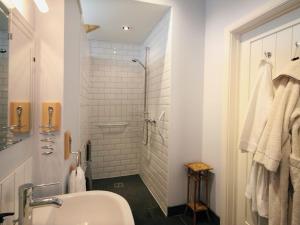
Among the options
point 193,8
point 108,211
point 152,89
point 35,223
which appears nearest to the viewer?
point 35,223

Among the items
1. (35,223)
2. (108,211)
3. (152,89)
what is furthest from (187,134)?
(35,223)

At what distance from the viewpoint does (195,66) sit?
210 centimetres

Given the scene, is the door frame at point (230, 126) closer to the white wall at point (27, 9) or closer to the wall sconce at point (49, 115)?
the wall sconce at point (49, 115)

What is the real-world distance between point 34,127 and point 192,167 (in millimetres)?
1527

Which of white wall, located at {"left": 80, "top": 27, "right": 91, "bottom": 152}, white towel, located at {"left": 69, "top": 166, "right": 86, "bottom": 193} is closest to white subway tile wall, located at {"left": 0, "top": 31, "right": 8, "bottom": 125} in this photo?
white towel, located at {"left": 69, "top": 166, "right": 86, "bottom": 193}

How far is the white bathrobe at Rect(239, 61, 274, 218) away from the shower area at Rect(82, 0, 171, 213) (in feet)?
4.28

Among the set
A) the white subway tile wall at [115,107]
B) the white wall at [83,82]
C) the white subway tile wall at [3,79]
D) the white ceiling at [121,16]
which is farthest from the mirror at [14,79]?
the white subway tile wall at [115,107]

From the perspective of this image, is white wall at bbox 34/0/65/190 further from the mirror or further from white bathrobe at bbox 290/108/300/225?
white bathrobe at bbox 290/108/300/225

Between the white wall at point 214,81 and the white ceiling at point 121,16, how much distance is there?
56cm

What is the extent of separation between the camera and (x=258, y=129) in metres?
1.30

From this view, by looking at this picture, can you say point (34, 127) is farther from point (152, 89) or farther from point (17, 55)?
point (152, 89)

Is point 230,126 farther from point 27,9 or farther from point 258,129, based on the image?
point 27,9

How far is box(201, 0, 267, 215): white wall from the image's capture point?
181 cm

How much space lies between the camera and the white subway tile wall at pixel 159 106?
6.98 ft
